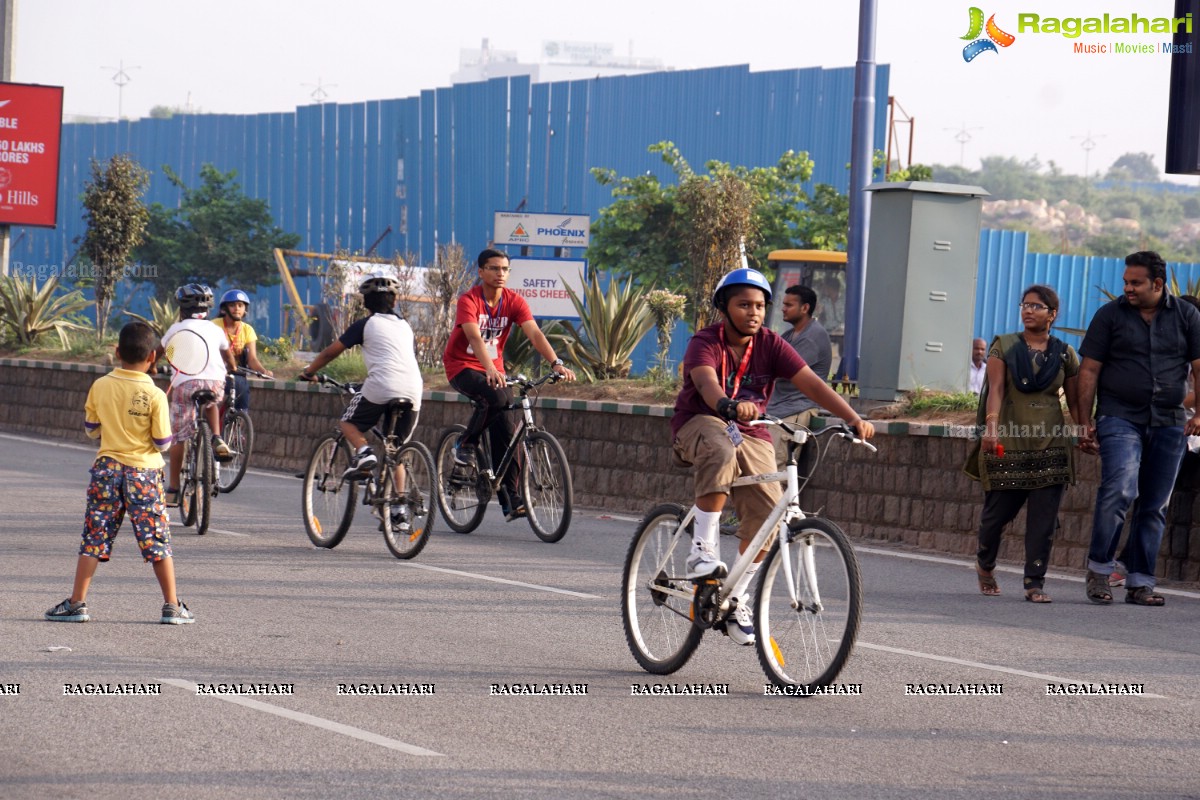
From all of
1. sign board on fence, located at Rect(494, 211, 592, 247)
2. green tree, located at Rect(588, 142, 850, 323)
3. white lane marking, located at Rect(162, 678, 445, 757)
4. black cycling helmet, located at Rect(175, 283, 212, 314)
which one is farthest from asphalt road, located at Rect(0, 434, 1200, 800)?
green tree, located at Rect(588, 142, 850, 323)

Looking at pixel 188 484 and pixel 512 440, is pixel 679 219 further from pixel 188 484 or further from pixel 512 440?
pixel 188 484

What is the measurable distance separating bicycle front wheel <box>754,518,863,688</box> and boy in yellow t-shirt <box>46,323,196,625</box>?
3.12 m

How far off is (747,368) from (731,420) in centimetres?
48

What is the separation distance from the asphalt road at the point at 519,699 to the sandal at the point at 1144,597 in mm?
141

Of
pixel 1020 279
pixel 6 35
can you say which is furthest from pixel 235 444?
pixel 1020 279

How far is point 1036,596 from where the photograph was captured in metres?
10.2

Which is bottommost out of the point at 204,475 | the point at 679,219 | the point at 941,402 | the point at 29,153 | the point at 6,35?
the point at 204,475

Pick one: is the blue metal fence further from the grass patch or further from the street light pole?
the grass patch

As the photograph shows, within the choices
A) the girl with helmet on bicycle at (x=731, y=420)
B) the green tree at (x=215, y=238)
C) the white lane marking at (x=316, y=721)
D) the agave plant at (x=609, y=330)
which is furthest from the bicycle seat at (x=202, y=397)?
the green tree at (x=215, y=238)

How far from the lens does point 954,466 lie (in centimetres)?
1288

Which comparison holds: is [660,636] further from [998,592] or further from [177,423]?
[177,423]

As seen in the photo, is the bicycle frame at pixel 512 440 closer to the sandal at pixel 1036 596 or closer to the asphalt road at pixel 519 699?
the asphalt road at pixel 519 699

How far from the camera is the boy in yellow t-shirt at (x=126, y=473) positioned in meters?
8.21

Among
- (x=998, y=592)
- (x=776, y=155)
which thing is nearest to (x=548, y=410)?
(x=998, y=592)
